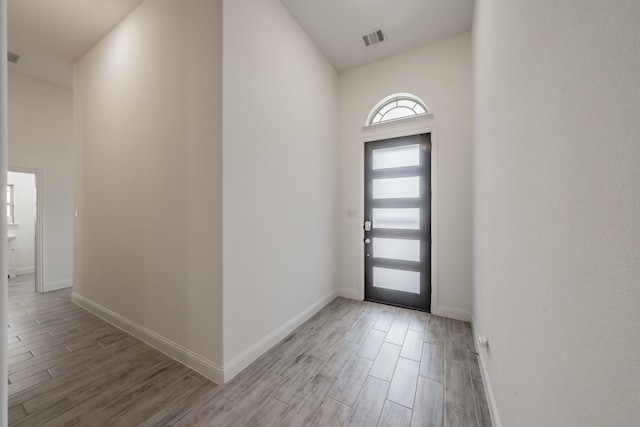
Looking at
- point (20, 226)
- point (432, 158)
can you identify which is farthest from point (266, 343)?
point (20, 226)

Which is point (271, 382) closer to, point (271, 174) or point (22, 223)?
point (271, 174)

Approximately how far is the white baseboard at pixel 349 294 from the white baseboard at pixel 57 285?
4.91 m

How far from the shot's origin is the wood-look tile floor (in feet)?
4.88

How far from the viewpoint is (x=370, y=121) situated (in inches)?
136

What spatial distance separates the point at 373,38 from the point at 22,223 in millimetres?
8261

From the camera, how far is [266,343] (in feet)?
7.16

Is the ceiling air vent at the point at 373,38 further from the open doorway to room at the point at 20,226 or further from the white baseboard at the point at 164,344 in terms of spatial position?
the open doorway to room at the point at 20,226

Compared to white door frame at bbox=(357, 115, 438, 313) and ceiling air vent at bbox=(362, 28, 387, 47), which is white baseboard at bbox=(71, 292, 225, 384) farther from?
ceiling air vent at bbox=(362, 28, 387, 47)

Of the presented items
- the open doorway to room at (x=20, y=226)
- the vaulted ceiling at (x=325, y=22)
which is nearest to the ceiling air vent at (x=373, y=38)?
the vaulted ceiling at (x=325, y=22)

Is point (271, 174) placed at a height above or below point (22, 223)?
above

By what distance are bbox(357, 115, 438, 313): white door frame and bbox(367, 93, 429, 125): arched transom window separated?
15 centimetres

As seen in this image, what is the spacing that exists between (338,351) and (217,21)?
119 inches

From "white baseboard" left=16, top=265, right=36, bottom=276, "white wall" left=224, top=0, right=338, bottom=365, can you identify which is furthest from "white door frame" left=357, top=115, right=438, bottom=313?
"white baseboard" left=16, top=265, right=36, bottom=276

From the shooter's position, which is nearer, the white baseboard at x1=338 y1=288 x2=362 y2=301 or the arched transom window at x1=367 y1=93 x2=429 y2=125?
the arched transom window at x1=367 y1=93 x2=429 y2=125
